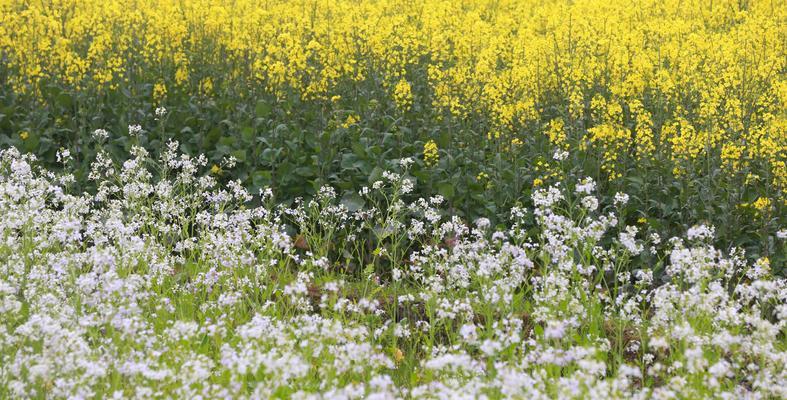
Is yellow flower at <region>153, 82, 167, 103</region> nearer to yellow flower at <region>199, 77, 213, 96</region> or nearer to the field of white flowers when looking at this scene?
yellow flower at <region>199, 77, 213, 96</region>

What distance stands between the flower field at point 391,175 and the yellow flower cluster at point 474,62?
33 mm

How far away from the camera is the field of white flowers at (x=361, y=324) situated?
3.47m

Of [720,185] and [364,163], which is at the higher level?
[364,163]

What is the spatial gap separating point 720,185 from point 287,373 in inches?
165

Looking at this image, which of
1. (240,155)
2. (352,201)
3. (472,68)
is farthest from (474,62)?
(240,155)

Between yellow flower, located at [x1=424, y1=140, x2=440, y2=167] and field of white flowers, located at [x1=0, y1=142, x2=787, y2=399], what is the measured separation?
0.39 metres

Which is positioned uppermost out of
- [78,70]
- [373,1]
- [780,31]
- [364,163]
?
[373,1]

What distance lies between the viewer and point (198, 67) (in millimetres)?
8547

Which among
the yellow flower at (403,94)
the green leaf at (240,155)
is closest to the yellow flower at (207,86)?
the green leaf at (240,155)

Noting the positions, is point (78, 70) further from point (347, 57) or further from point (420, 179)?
point (420, 179)

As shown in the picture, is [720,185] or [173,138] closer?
[720,185]

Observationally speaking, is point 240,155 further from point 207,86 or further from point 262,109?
point 207,86

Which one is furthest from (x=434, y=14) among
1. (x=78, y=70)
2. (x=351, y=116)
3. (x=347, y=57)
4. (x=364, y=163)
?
(x=78, y=70)

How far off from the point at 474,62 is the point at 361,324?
12.6 ft
